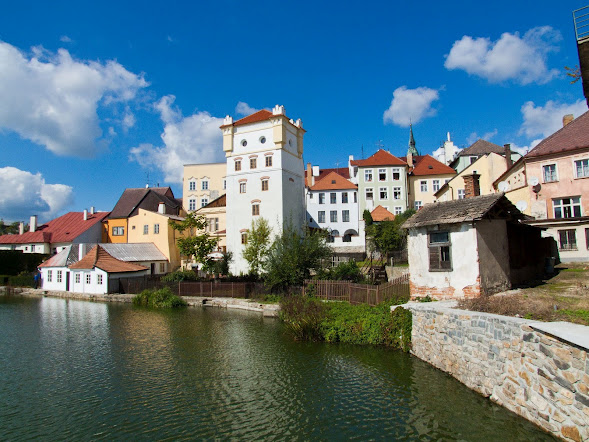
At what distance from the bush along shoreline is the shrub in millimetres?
12732

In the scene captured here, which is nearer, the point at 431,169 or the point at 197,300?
the point at 197,300

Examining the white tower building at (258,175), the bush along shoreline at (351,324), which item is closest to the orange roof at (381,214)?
the white tower building at (258,175)

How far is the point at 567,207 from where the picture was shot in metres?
26.3

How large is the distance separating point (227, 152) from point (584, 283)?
3426 centimetres

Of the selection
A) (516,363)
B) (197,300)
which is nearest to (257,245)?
(197,300)

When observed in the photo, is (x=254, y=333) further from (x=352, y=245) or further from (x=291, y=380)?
(x=352, y=245)

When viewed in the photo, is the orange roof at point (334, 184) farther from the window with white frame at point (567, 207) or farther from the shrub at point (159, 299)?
the shrub at point (159, 299)

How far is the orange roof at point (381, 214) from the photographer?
1864 inches

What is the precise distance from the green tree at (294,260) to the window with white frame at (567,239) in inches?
664

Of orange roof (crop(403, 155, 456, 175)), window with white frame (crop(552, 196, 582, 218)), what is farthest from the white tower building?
window with white frame (crop(552, 196, 582, 218))

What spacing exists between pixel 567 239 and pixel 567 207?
7.66ft

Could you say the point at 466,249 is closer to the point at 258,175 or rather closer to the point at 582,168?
the point at 582,168

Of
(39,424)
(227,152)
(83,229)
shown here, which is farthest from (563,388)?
(83,229)

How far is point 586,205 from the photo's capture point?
25.3 m
